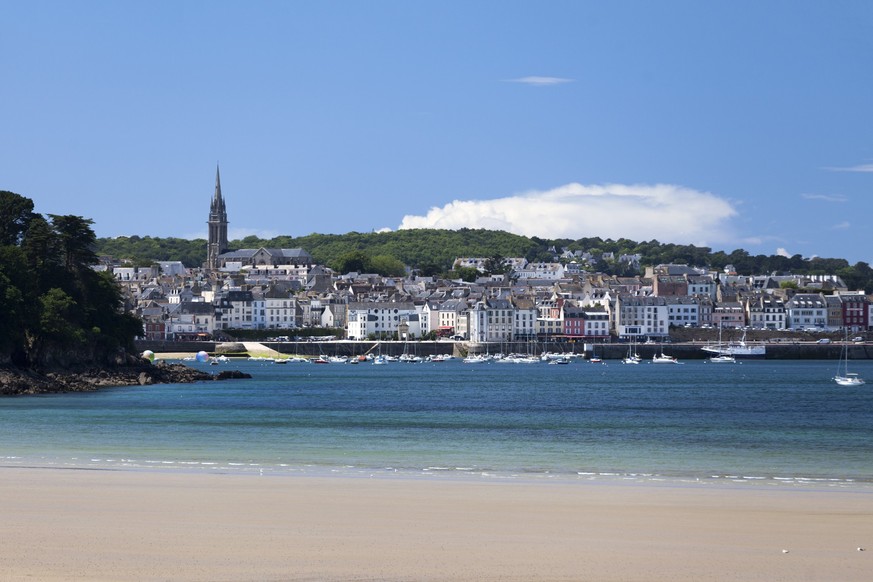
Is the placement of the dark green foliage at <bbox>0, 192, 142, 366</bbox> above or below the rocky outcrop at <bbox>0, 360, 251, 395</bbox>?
above

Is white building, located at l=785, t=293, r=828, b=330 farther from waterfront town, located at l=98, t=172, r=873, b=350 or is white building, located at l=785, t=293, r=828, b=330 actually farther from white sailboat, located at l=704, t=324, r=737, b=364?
white sailboat, located at l=704, t=324, r=737, b=364

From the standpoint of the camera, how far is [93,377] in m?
55.8

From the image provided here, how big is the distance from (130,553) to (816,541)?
6729mm

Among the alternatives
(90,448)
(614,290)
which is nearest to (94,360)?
→ (90,448)

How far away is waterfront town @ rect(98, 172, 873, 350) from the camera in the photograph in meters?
128

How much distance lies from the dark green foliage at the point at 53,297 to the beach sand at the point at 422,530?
36004 mm


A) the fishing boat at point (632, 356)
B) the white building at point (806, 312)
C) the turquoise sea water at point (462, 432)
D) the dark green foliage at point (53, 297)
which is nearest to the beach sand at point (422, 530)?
the turquoise sea water at point (462, 432)

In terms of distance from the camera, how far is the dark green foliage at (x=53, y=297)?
5206 cm

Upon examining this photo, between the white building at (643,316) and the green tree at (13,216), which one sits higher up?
the green tree at (13,216)

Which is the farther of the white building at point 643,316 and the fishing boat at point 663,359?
the white building at point 643,316

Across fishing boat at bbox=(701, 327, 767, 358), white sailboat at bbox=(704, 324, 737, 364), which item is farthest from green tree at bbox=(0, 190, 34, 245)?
fishing boat at bbox=(701, 327, 767, 358)

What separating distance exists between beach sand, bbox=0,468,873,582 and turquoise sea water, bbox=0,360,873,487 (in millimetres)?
2598

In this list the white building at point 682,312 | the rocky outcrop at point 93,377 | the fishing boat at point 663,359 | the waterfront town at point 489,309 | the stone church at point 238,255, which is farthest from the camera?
the stone church at point 238,255

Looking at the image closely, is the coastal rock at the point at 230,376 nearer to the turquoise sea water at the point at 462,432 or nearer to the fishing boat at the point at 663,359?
the turquoise sea water at the point at 462,432
